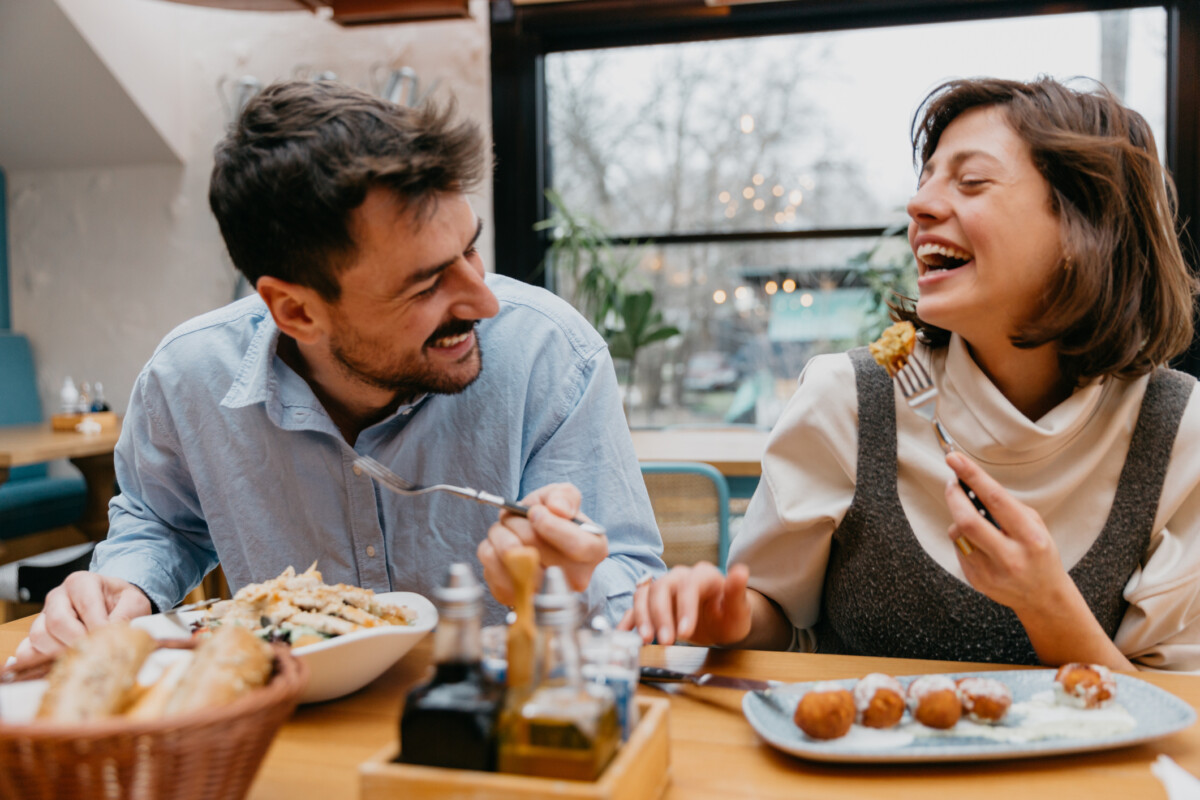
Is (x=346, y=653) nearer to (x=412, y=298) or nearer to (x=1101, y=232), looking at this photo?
(x=412, y=298)

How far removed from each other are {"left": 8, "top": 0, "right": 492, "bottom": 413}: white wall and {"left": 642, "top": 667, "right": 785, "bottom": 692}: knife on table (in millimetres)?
3464

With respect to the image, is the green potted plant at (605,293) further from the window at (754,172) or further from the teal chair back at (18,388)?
the teal chair back at (18,388)

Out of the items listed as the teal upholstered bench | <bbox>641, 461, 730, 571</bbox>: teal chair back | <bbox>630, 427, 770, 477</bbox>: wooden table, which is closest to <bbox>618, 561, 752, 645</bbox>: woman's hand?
<bbox>641, 461, 730, 571</bbox>: teal chair back

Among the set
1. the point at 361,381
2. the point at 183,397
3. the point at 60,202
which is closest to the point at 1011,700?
the point at 361,381

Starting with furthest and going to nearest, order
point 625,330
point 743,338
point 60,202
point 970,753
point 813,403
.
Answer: point 60,202 → point 743,338 → point 625,330 → point 813,403 → point 970,753

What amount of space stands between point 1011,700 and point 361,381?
92 cm

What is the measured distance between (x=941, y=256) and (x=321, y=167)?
2.70ft

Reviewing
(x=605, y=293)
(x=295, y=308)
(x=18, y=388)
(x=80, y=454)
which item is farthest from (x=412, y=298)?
(x=18, y=388)

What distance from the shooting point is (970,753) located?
0.75 meters

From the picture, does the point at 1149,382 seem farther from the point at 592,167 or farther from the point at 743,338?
the point at 592,167

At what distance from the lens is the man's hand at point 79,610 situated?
100 cm

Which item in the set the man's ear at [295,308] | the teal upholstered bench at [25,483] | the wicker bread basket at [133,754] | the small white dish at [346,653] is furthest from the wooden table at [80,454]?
the wicker bread basket at [133,754]

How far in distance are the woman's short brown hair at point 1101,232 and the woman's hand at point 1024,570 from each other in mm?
416

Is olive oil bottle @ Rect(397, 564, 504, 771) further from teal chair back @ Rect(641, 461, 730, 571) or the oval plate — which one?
teal chair back @ Rect(641, 461, 730, 571)
